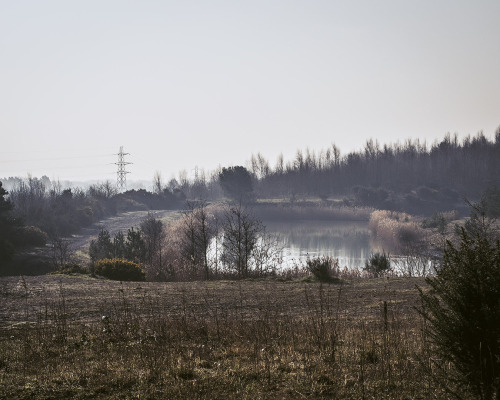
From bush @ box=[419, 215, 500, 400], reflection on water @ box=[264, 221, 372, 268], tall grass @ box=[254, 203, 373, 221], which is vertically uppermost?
tall grass @ box=[254, 203, 373, 221]

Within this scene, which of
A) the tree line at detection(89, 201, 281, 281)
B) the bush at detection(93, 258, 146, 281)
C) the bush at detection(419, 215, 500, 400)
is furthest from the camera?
the tree line at detection(89, 201, 281, 281)

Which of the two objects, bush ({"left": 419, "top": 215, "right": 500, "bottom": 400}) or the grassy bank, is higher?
the grassy bank

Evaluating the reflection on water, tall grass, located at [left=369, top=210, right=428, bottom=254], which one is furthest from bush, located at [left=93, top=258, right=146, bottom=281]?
tall grass, located at [left=369, top=210, right=428, bottom=254]

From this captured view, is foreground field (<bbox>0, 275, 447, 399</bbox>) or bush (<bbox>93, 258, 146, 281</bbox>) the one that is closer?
foreground field (<bbox>0, 275, 447, 399</bbox>)

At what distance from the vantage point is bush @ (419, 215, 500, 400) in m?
5.21

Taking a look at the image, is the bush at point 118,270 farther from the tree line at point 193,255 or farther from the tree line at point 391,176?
the tree line at point 391,176

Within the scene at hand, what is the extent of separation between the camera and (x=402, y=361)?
7863 millimetres

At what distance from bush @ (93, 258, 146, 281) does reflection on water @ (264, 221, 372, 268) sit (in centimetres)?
1258

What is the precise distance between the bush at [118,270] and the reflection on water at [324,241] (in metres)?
12.6

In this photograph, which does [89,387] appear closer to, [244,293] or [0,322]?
[0,322]

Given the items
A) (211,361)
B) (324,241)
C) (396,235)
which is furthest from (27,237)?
(396,235)

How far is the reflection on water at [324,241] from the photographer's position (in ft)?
144

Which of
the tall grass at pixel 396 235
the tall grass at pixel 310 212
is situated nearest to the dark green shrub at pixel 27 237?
the tall grass at pixel 396 235

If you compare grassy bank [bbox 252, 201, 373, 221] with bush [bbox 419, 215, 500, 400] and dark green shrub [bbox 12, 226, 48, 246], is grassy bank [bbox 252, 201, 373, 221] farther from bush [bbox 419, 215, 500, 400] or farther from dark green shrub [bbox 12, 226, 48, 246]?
bush [bbox 419, 215, 500, 400]
